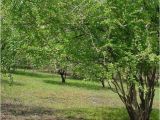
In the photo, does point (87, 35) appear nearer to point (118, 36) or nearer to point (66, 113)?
point (118, 36)

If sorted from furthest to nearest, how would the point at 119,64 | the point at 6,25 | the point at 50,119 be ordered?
the point at 50,119
the point at 6,25
the point at 119,64

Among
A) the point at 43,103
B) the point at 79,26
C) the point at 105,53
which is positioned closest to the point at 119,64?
the point at 105,53

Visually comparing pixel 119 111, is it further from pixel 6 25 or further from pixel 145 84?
pixel 6 25

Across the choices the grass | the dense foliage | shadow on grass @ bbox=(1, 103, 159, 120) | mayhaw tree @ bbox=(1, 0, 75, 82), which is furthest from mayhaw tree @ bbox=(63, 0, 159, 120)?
shadow on grass @ bbox=(1, 103, 159, 120)

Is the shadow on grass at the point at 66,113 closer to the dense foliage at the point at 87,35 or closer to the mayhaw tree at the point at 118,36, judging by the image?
the dense foliage at the point at 87,35

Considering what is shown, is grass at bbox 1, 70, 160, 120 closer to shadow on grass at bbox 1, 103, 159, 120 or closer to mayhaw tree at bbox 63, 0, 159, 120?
shadow on grass at bbox 1, 103, 159, 120

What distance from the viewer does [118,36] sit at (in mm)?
19141

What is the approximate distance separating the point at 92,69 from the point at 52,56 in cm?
185

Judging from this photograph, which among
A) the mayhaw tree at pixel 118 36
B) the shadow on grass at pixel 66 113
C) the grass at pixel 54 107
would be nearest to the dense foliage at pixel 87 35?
the mayhaw tree at pixel 118 36

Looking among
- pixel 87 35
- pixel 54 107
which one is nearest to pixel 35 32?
pixel 87 35

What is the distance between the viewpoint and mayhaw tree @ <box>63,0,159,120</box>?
1798 cm

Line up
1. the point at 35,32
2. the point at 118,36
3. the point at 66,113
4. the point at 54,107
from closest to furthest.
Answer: the point at 118,36 < the point at 35,32 < the point at 66,113 < the point at 54,107

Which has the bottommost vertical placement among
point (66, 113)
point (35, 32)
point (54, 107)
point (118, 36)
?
point (66, 113)

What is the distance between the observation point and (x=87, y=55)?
61.6 feet
